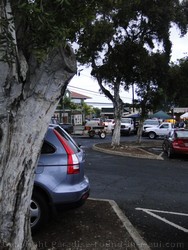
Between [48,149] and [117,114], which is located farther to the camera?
[117,114]

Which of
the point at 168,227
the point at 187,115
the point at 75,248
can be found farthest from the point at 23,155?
the point at 187,115

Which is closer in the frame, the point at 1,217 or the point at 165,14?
the point at 1,217

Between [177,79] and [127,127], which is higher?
[177,79]

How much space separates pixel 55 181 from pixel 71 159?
0.43m

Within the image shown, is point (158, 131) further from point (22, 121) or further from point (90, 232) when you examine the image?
point (22, 121)

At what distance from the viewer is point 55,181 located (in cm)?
546

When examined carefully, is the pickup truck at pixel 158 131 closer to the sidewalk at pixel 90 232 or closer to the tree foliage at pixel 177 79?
the tree foliage at pixel 177 79

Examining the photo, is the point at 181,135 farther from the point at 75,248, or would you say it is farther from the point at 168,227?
the point at 75,248

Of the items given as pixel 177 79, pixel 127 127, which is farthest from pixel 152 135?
pixel 177 79

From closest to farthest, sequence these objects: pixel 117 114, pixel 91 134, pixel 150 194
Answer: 1. pixel 150 194
2. pixel 117 114
3. pixel 91 134

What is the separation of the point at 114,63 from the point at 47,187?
14112 millimetres

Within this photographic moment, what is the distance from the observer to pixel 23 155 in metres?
3.53

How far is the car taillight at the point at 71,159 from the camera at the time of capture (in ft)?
18.2

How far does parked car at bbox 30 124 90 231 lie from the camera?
5.39 m
